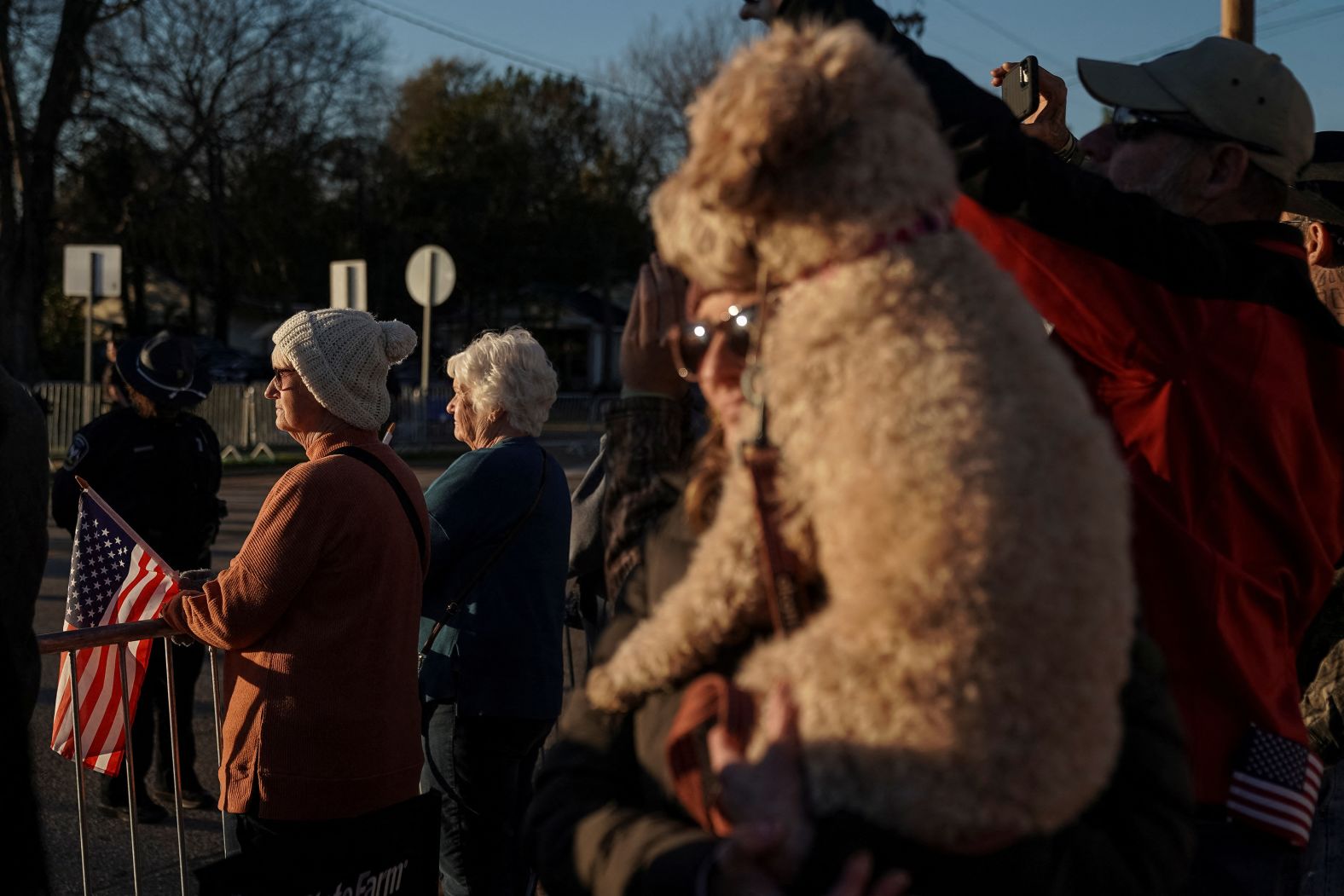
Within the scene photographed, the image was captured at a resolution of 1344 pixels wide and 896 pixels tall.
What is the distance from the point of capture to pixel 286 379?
373 cm

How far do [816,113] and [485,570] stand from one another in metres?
2.95

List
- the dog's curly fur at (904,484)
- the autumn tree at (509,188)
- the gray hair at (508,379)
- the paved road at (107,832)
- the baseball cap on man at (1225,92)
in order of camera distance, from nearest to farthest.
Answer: the dog's curly fur at (904,484) → the baseball cap on man at (1225,92) → the gray hair at (508,379) → the paved road at (107,832) → the autumn tree at (509,188)

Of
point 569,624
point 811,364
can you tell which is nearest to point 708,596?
point 811,364

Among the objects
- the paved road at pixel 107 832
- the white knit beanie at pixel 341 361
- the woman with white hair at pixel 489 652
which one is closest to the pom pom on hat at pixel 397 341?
the white knit beanie at pixel 341 361

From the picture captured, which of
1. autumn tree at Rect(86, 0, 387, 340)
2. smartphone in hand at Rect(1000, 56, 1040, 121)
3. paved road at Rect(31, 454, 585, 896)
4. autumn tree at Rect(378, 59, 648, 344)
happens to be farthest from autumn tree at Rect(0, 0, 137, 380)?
smartphone in hand at Rect(1000, 56, 1040, 121)

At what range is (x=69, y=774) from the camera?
235 inches

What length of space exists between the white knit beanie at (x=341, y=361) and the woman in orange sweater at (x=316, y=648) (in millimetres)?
144

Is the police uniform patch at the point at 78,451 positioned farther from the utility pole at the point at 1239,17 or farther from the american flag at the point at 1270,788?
the utility pole at the point at 1239,17

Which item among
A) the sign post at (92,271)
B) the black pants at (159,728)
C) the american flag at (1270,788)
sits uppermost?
the sign post at (92,271)

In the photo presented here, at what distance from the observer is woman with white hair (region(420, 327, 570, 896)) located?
4.02 m

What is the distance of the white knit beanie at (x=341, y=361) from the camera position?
367 centimetres

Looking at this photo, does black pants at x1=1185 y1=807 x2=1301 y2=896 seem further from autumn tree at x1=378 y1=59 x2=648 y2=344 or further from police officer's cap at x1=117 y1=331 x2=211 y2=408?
autumn tree at x1=378 y1=59 x2=648 y2=344

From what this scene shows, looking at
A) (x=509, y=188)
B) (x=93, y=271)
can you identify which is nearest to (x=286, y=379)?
(x=93, y=271)

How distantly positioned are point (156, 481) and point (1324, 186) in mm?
4825
